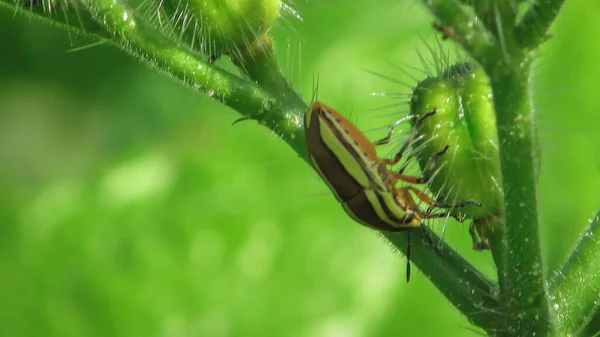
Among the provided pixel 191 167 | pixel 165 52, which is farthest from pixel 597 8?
pixel 165 52

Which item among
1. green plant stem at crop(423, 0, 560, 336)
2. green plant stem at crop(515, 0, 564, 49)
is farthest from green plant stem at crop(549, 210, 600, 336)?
green plant stem at crop(515, 0, 564, 49)

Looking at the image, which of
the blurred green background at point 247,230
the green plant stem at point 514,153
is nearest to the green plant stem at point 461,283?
the green plant stem at point 514,153

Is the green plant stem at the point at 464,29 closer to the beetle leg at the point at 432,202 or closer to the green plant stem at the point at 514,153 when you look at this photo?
the green plant stem at the point at 514,153

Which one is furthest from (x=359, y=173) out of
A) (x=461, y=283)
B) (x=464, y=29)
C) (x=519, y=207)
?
(x=464, y=29)

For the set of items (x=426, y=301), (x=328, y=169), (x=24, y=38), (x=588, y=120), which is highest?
(x=328, y=169)

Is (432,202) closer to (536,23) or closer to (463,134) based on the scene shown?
(463,134)

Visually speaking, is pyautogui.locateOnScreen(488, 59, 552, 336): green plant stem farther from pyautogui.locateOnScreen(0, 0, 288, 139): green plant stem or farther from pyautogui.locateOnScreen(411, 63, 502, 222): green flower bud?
pyautogui.locateOnScreen(0, 0, 288, 139): green plant stem

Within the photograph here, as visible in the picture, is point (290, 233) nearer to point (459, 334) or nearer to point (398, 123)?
point (459, 334)
